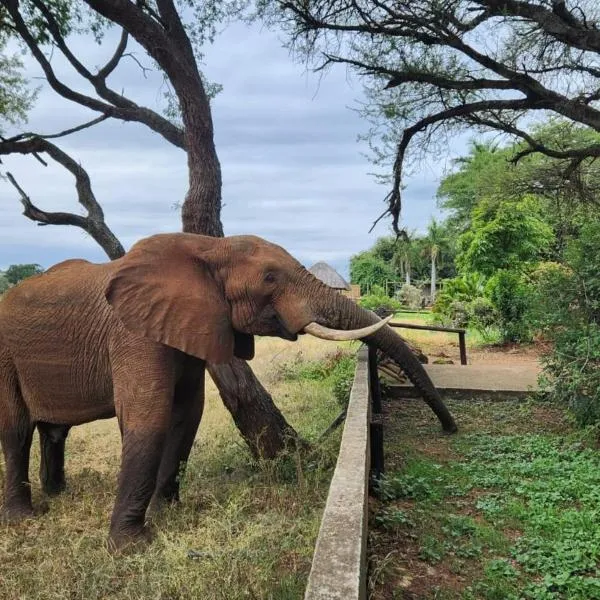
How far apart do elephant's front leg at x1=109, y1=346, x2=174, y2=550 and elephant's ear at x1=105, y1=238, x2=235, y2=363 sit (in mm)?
216

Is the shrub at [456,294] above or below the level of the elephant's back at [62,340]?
above

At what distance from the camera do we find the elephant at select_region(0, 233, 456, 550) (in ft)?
14.1

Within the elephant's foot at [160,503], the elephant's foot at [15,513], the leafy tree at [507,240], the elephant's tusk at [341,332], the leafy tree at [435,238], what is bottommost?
the elephant's foot at [15,513]

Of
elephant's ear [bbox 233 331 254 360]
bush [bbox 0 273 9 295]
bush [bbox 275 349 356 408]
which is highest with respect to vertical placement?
bush [bbox 0 273 9 295]

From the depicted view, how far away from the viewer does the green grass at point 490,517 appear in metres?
3.66

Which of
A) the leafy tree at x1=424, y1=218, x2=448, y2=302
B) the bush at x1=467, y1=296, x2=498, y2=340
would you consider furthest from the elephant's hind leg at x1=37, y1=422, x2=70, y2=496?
→ the leafy tree at x1=424, y1=218, x2=448, y2=302

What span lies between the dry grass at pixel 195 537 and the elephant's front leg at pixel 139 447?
171mm

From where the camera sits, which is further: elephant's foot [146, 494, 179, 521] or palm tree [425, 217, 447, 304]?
palm tree [425, 217, 447, 304]

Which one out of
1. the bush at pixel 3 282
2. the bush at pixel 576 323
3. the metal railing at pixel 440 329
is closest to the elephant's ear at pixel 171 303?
the bush at pixel 576 323

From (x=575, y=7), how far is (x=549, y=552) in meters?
8.69

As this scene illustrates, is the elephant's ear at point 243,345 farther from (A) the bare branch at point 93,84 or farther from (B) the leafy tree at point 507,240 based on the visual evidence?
(B) the leafy tree at point 507,240

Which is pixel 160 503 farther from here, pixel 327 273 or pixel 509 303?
pixel 327 273

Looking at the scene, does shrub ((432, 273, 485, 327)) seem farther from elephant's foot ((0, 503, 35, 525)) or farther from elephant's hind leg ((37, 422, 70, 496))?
elephant's foot ((0, 503, 35, 525))

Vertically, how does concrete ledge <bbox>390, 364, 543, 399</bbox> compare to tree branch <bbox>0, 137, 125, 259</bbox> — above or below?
below
